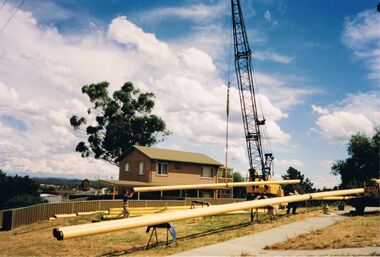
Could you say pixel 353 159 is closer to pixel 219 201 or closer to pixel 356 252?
pixel 219 201

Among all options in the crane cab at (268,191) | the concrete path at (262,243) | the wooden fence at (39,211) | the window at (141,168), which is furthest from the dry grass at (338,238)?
the window at (141,168)

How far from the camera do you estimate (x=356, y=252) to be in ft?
30.3

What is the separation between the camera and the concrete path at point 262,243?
9.98 m

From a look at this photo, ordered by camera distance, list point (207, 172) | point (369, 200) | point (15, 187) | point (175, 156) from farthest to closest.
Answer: point (207, 172) → point (175, 156) → point (15, 187) → point (369, 200)

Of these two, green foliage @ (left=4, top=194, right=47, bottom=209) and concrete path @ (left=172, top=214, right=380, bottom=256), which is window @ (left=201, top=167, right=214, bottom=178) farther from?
concrete path @ (left=172, top=214, right=380, bottom=256)

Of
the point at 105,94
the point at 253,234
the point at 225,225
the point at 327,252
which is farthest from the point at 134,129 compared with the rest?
the point at 327,252

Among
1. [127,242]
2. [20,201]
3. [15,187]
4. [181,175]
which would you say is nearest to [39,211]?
[20,201]

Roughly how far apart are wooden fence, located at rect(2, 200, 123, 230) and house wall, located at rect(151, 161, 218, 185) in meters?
13.2

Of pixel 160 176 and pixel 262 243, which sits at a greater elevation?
pixel 160 176

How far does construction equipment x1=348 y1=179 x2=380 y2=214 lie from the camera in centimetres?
1869

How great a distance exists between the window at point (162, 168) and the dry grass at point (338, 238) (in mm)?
28867

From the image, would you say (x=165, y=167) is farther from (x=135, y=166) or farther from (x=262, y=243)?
(x=262, y=243)

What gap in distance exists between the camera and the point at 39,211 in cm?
2544

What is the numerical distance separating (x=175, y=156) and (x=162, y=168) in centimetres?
303
